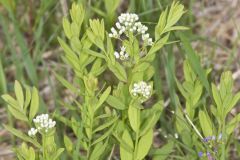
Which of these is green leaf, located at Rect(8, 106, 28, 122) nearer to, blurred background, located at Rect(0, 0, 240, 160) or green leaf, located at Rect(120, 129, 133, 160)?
green leaf, located at Rect(120, 129, 133, 160)

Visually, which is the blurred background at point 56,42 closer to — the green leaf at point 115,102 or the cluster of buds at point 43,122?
the green leaf at point 115,102

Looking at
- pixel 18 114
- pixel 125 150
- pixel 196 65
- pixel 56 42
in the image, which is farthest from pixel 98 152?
pixel 56 42

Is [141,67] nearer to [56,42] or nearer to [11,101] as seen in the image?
[11,101]

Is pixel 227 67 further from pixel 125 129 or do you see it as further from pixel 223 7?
pixel 125 129

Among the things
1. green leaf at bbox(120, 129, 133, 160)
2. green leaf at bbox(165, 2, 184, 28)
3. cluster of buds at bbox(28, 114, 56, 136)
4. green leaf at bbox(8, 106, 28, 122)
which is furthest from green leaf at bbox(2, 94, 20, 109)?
green leaf at bbox(165, 2, 184, 28)

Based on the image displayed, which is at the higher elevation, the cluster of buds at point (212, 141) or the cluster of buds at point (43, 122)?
the cluster of buds at point (43, 122)

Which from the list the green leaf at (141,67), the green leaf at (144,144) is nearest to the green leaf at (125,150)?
the green leaf at (144,144)
